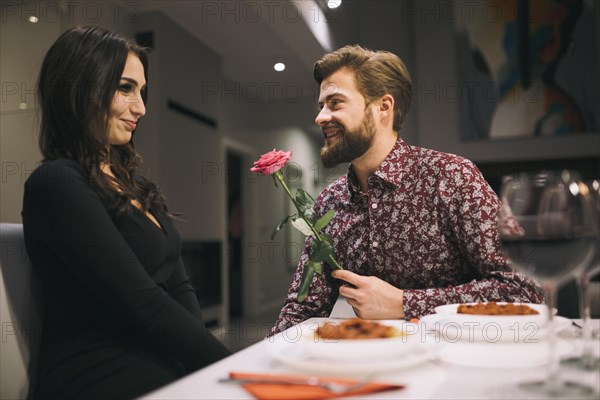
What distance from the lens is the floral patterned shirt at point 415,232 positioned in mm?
1455

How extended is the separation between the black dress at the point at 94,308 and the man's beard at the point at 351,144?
0.82 metres

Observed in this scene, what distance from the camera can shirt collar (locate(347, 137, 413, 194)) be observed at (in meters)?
1.56

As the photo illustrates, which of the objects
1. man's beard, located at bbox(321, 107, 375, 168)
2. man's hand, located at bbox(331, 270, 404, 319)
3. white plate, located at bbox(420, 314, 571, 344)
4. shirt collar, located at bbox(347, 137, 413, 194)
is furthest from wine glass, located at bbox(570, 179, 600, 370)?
man's beard, located at bbox(321, 107, 375, 168)

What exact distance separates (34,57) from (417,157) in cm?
297

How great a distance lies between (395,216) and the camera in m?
1.54

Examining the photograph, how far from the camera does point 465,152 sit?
455 centimetres

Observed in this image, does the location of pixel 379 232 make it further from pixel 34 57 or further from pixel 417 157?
pixel 34 57

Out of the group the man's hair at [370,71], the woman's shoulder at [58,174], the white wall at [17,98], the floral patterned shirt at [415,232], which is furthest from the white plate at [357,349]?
the white wall at [17,98]

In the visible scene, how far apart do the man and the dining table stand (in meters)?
0.53

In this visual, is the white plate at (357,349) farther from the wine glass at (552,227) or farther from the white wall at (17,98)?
the white wall at (17,98)

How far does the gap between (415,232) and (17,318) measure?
1.02m

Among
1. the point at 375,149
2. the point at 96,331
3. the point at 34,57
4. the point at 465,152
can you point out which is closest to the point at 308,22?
the point at 465,152

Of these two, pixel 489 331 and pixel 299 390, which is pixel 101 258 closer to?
pixel 299 390

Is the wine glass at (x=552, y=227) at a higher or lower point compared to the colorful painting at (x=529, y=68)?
lower
